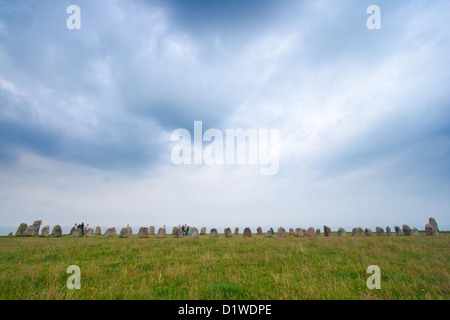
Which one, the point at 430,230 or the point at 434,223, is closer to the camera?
the point at 430,230

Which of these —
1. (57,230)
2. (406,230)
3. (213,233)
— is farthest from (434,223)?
(57,230)

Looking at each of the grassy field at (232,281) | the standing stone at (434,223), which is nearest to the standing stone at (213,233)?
the grassy field at (232,281)

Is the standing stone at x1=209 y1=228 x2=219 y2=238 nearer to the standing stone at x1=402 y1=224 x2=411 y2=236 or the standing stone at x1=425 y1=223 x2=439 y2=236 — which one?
the standing stone at x1=402 y1=224 x2=411 y2=236

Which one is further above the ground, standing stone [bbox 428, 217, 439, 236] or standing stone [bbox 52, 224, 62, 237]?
standing stone [bbox 428, 217, 439, 236]

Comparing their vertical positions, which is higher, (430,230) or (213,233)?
(430,230)

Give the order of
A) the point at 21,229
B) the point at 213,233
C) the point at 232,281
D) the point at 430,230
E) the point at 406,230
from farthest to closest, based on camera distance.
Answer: the point at 406,230 < the point at 213,233 < the point at 21,229 < the point at 430,230 < the point at 232,281

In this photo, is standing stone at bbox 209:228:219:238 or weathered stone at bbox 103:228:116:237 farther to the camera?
standing stone at bbox 209:228:219:238

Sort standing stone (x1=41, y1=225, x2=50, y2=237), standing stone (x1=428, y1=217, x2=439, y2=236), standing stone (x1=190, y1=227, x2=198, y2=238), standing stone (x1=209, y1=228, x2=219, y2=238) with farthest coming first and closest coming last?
1. standing stone (x1=190, y1=227, x2=198, y2=238)
2. standing stone (x1=209, y1=228, x2=219, y2=238)
3. standing stone (x1=428, y1=217, x2=439, y2=236)
4. standing stone (x1=41, y1=225, x2=50, y2=237)

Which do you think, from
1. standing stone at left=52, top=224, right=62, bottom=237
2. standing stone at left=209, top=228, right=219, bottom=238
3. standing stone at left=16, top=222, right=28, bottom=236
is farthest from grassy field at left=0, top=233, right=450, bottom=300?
standing stone at left=16, top=222, right=28, bottom=236

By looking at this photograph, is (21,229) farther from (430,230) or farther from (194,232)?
(430,230)

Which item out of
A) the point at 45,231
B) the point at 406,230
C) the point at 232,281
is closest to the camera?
the point at 232,281
